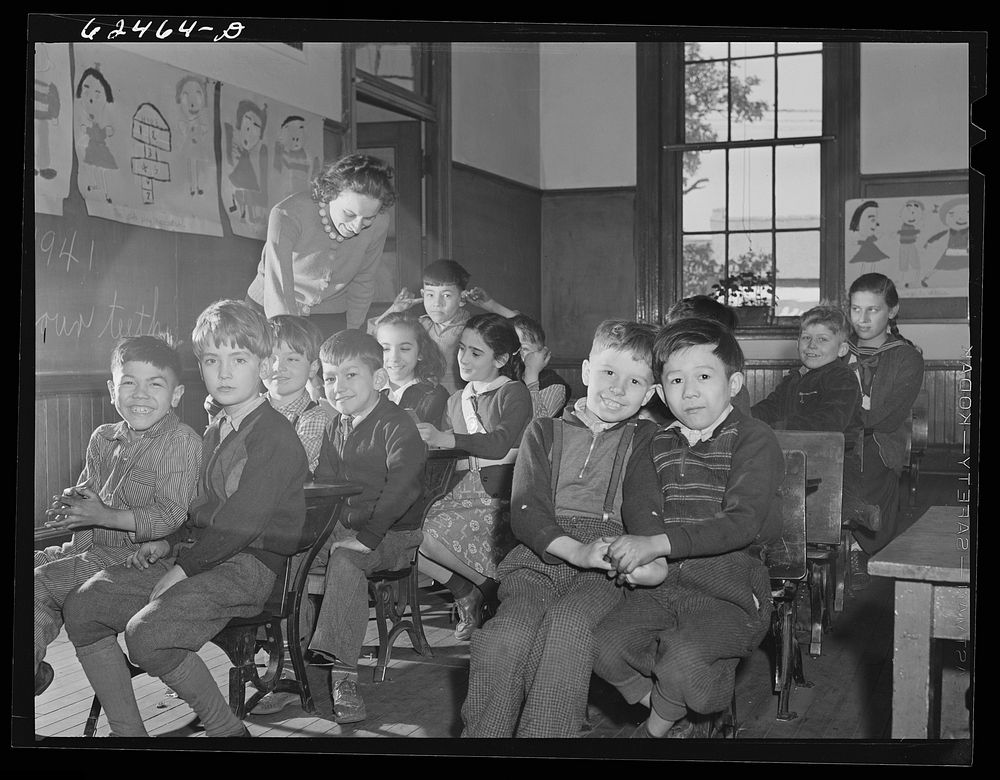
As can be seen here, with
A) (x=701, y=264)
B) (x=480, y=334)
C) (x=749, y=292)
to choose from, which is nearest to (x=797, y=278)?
(x=749, y=292)

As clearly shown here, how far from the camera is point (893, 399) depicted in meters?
2.62

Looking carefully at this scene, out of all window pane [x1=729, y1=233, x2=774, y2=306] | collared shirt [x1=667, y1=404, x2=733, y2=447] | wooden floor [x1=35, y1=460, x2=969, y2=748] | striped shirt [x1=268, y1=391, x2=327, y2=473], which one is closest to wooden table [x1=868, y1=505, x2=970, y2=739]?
wooden floor [x1=35, y1=460, x2=969, y2=748]

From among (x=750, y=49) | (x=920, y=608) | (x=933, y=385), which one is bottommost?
(x=920, y=608)

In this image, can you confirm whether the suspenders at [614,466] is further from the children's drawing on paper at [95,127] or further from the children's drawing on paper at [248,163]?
the children's drawing on paper at [95,127]

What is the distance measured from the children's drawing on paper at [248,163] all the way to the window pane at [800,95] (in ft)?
4.23

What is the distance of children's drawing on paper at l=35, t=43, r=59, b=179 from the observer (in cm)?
249

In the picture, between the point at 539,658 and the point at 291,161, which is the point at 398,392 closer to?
the point at 291,161

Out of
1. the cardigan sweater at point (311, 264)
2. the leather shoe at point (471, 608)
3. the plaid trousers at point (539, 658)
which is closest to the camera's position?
the plaid trousers at point (539, 658)

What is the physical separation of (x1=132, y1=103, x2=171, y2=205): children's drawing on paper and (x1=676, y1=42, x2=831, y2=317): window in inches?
47.8

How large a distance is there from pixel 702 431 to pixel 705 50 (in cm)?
94

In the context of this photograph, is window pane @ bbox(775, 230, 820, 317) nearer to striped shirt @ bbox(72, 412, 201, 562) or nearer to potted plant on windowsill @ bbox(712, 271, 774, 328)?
potted plant on windowsill @ bbox(712, 271, 774, 328)

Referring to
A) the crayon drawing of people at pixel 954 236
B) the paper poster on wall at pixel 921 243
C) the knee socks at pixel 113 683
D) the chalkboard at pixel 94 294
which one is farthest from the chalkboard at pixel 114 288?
the crayon drawing of people at pixel 954 236

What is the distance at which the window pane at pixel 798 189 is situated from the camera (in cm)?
271

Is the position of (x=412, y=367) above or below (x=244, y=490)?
above
